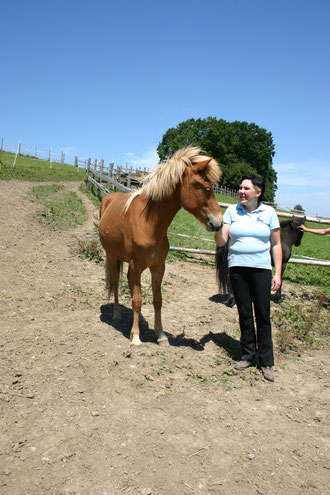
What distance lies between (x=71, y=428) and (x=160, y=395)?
877mm

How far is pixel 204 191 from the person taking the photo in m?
3.44

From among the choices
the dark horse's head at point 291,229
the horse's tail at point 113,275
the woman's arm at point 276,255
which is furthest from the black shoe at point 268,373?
the dark horse's head at point 291,229

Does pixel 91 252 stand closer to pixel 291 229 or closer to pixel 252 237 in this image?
pixel 291 229

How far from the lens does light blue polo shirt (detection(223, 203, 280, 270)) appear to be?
3.53 metres

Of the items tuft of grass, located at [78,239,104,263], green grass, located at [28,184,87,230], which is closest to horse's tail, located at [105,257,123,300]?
tuft of grass, located at [78,239,104,263]

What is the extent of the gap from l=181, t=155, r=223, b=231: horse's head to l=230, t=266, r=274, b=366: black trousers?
0.69m

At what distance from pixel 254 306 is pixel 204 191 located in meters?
1.42

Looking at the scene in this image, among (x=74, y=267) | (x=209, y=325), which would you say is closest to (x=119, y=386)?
(x=209, y=325)

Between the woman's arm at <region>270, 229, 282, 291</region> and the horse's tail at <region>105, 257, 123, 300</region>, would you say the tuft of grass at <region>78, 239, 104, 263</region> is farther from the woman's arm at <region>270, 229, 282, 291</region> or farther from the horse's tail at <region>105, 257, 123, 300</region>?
the woman's arm at <region>270, 229, 282, 291</region>

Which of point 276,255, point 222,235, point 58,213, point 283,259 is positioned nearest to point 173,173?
point 222,235

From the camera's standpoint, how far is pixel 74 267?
6.66m

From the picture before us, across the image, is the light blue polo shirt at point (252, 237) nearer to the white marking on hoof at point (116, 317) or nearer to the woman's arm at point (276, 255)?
the woman's arm at point (276, 255)

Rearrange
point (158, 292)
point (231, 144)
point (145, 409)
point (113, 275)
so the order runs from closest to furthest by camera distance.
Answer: point (145, 409) < point (158, 292) < point (113, 275) < point (231, 144)

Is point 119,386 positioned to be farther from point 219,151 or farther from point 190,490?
point 219,151
